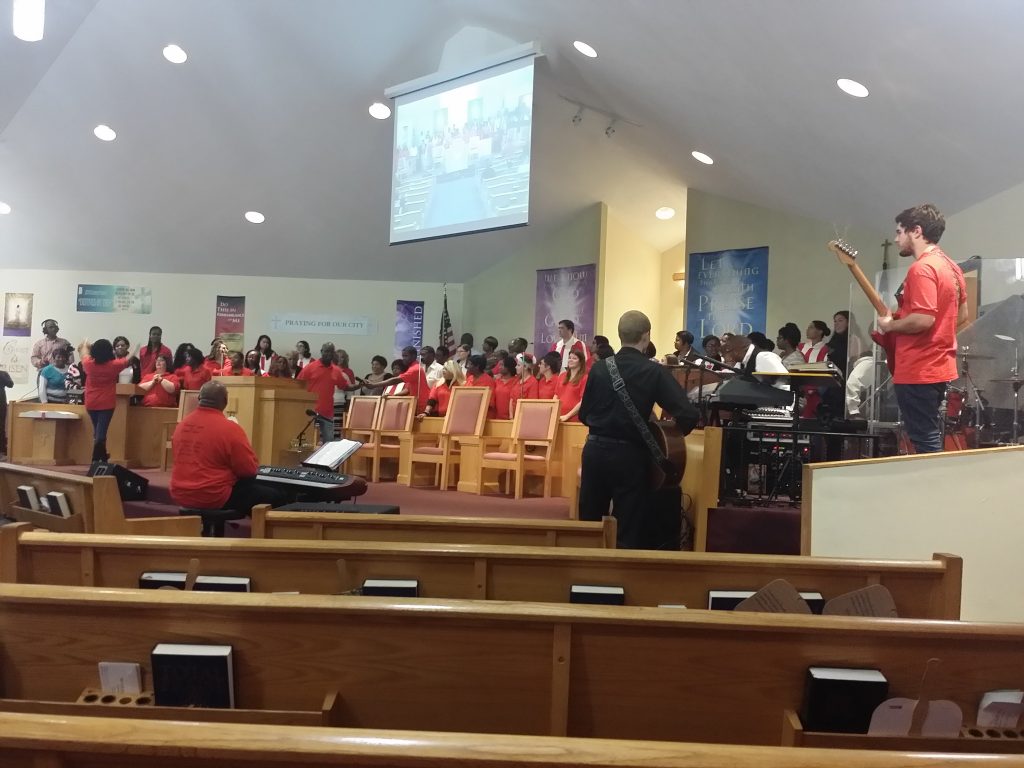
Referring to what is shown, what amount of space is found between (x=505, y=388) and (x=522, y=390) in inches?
6.3

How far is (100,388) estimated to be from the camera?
23.0ft

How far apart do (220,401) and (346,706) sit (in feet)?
10.0

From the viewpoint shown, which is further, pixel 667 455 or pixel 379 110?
pixel 379 110

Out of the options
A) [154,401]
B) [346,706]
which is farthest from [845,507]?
[154,401]

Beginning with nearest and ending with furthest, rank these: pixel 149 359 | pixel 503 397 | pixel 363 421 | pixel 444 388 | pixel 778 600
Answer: pixel 778 600, pixel 503 397, pixel 363 421, pixel 444 388, pixel 149 359

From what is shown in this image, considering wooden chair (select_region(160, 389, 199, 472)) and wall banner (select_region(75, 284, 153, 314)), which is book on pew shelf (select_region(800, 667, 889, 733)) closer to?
wooden chair (select_region(160, 389, 199, 472))

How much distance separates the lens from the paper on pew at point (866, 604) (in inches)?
57.0

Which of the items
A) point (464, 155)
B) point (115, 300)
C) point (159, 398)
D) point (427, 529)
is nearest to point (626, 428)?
point (427, 529)

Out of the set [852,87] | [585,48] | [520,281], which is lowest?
[520,281]

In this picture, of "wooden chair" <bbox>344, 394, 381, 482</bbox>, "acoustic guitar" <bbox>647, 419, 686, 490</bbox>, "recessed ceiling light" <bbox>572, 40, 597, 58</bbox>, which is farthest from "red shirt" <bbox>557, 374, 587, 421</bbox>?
"acoustic guitar" <bbox>647, 419, 686, 490</bbox>

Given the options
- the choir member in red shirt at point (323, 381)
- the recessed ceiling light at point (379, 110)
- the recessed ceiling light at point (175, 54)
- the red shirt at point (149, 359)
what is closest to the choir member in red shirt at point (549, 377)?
the choir member in red shirt at point (323, 381)

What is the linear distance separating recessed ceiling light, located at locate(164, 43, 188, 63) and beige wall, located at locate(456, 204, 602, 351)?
4.54m

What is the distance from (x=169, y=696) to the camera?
3.87 ft

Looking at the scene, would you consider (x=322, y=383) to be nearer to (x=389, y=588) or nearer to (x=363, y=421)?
(x=363, y=421)
